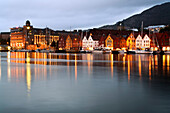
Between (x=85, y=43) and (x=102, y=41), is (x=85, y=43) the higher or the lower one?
the lower one

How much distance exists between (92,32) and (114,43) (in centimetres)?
2887

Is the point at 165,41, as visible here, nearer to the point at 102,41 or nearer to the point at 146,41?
the point at 146,41

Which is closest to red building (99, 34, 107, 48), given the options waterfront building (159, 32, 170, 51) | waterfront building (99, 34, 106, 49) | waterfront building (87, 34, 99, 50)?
waterfront building (99, 34, 106, 49)

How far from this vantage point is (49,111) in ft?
36.0

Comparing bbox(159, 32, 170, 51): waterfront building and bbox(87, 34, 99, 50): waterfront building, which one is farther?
bbox(87, 34, 99, 50): waterfront building

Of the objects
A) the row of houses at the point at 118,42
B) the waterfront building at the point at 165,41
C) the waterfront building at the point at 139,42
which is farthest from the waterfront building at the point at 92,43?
the waterfront building at the point at 165,41

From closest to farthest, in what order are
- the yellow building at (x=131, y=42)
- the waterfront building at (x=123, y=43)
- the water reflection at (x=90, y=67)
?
the water reflection at (x=90, y=67), the yellow building at (x=131, y=42), the waterfront building at (x=123, y=43)

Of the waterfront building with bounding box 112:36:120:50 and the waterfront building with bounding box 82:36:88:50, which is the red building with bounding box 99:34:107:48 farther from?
the waterfront building with bounding box 82:36:88:50

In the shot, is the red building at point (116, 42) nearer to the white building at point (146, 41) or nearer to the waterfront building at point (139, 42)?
the waterfront building at point (139, 42)

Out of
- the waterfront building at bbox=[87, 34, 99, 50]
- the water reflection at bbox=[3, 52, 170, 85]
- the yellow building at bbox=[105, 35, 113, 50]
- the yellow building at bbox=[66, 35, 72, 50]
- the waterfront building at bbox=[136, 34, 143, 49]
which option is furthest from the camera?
the yellow building at bbox=[66, 35, 72, 50]

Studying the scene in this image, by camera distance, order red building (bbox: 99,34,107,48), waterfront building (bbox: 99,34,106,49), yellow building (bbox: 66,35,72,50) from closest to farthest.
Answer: waterfront building (bbox: 99,34,106,49) < red building (bbox: 99,34,107,48) < yellow building (bbox: 66,35,72,50)

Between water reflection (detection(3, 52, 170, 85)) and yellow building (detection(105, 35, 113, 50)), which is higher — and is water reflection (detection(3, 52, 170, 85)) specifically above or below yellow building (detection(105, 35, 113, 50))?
below

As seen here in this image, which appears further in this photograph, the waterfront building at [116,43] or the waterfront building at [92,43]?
the waterfront building at [92,43]

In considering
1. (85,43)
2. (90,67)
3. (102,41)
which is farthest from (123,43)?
(90,67)
